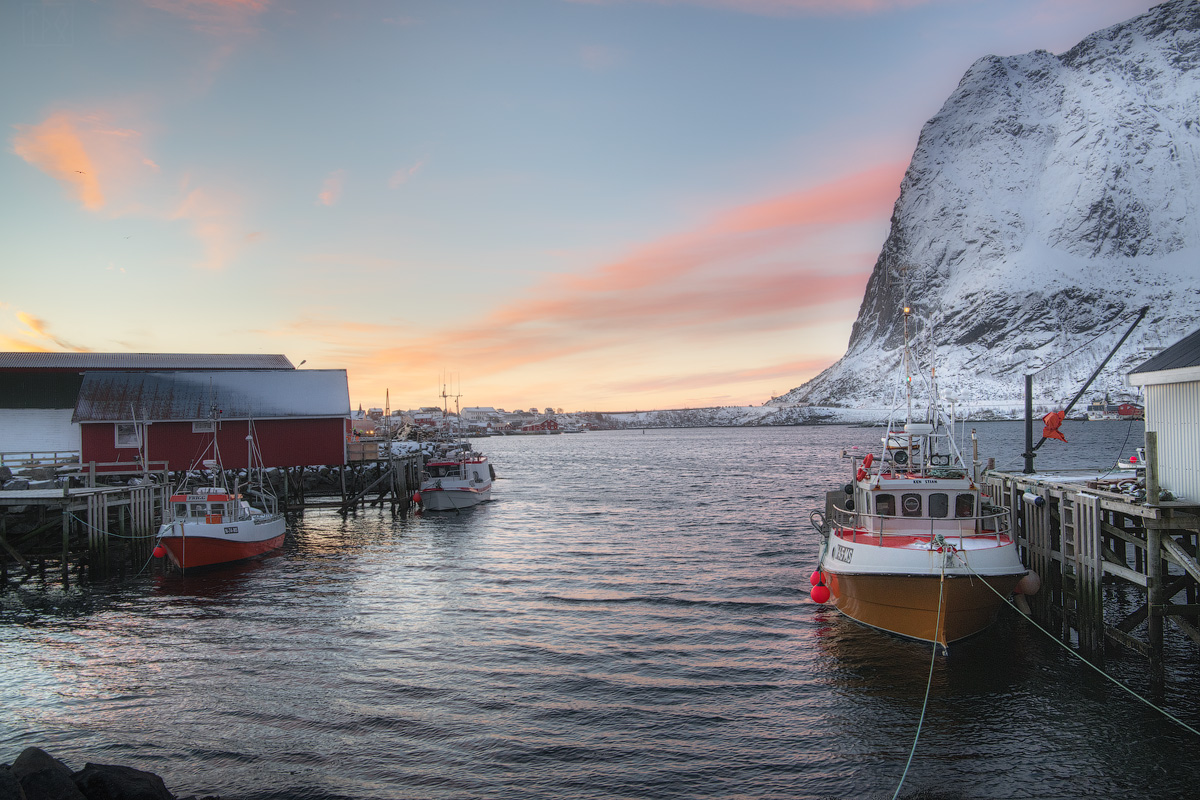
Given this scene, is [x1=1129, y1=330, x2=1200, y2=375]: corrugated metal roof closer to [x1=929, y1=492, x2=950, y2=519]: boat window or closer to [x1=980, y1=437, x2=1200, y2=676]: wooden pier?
[x1=980, y1=437, x2=1200, y2=676]: wooden pier

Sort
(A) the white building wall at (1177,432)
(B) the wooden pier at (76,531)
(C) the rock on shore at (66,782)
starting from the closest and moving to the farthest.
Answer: (C) the rock on shore at (66,782) < (A) the white building wall at (1177,432) < (B) the wooden pier at (76,531)

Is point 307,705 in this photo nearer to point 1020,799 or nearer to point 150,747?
point 150,747

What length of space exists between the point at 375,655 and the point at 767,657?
30.6 feet

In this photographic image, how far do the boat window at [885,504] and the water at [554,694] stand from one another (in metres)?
3.08

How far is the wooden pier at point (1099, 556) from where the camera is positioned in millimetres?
12789

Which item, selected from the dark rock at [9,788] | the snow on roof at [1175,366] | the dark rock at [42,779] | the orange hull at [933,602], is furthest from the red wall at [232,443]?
the snow on roof at [1175,366]

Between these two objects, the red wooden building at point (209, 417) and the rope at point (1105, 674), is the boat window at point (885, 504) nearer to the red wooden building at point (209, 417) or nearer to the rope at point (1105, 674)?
the rope at point (1105, 674)

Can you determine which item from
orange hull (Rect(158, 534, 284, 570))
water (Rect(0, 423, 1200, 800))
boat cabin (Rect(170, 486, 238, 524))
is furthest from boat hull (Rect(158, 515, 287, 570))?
water (Rect(0, 423, 1200, 800))

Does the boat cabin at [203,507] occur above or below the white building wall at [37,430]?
below

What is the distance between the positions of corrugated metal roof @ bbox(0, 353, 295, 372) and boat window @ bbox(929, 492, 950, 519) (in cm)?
4889

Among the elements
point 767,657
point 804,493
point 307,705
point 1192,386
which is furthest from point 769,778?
point 804,493

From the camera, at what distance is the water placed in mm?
10789

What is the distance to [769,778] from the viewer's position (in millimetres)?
10734

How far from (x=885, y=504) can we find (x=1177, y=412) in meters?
6.23
